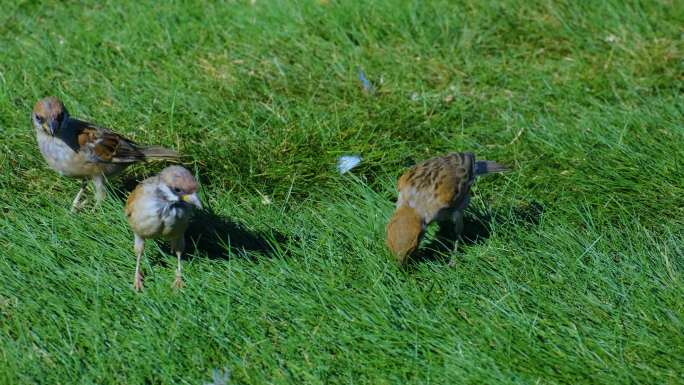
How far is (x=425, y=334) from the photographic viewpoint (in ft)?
17.1

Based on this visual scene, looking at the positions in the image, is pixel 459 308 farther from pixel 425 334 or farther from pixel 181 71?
pixel 181 71

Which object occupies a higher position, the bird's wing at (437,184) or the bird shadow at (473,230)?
the bird's wing at (437,184)

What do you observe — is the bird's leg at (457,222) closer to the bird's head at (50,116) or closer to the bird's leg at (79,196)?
the bird's leg at (79,196)

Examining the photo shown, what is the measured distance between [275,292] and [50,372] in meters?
1.35

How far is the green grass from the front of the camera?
A: 508 centimetres

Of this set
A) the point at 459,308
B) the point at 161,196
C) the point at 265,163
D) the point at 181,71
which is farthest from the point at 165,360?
the point at 181,71

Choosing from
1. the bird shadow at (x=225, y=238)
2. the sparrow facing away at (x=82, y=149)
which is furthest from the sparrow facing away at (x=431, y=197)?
the sparrow facing away at (x=82, y=149)

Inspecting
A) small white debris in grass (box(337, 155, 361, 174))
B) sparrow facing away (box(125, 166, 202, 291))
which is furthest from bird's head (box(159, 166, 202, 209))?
small white debris in grass (box(337, 155, 361, 174))

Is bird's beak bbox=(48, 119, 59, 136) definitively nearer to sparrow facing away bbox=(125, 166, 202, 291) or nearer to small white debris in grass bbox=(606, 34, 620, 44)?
sparrow facing away bbox=(125, 166, 202, 291)

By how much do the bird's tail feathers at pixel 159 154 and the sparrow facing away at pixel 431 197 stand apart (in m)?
1.65

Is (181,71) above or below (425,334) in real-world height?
above

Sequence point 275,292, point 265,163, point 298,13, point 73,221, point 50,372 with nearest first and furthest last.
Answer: point 50,372
point 275,292
point 73,221
point 265,163
point 298,13

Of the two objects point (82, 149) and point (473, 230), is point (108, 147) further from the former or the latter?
point (473, 230)

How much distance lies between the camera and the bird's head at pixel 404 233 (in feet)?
19.0
